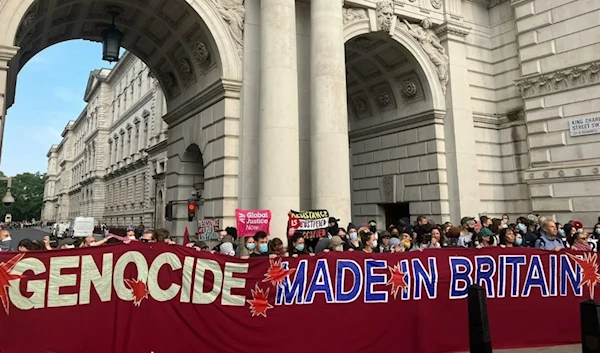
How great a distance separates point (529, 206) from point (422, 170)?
488 cm

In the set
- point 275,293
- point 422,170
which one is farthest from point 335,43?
point 275,293

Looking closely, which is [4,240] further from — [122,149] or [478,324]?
[122,149]

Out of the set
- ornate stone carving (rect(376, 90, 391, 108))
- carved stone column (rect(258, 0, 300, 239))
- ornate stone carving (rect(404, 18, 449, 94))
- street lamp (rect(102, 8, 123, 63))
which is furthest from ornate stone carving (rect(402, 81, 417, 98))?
street lamp (rect(102, 8, 123, 63))

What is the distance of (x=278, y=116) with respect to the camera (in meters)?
13.3

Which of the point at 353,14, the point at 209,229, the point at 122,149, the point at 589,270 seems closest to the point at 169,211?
the point at 209,229

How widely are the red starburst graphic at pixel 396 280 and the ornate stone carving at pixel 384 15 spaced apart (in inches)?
504

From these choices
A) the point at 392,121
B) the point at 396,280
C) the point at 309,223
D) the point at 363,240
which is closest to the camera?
the point at 396,280

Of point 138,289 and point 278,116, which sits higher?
point 278,116

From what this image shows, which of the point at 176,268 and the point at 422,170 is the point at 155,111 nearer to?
the point at 422,170

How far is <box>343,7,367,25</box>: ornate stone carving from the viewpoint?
55.2 ft

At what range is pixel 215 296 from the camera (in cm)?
646

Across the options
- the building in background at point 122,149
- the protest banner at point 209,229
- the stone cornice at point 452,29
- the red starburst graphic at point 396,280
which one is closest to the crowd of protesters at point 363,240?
the red starburst graphic at point 396,280

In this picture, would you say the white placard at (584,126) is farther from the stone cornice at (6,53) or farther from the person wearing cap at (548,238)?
the stone cornice at (6,53)

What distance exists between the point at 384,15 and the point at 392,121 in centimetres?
505
